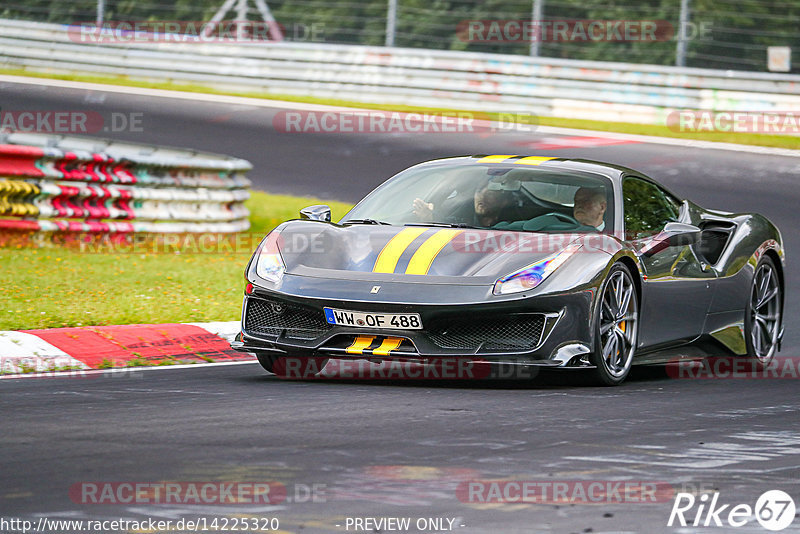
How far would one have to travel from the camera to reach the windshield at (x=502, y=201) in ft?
26.4

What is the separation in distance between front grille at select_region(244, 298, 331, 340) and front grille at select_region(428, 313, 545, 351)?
593 millimetres

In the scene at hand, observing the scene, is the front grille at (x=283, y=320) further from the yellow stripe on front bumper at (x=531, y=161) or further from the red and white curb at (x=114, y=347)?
the yellow stripe on front bumper at (x=531, y=161)

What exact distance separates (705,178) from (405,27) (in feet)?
25.8

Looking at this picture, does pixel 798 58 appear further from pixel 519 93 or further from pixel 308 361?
pixel 308 361

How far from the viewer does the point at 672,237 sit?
8.42 meters

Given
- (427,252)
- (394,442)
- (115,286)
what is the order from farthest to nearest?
(115,286) < (427,252) < (394,442)

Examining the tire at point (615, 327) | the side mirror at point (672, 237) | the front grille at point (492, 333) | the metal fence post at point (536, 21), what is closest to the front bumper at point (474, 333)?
the front grille at point (492, 333)

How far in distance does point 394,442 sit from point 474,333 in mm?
1566

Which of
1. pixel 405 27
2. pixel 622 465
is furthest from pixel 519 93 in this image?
pixel 622 465

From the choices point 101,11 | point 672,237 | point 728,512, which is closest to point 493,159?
point 672,237

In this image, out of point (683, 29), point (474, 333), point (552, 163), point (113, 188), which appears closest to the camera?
point (474, 333)

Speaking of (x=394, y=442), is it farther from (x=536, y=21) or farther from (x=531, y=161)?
(x=536, y=21)

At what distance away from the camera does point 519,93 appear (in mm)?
22938

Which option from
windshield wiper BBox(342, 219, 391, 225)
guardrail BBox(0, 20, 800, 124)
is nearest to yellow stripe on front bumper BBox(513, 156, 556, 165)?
windshield wiper BBox(342, 219, 391, 225)
